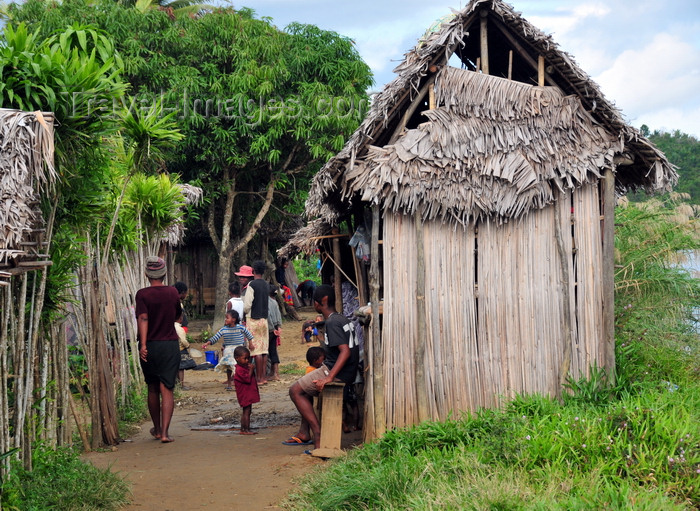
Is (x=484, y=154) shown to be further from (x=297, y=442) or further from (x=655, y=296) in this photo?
(x=655, y=296)

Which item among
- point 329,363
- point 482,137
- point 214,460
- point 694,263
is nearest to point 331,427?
point 329,363

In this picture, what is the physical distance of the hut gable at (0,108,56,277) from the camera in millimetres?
4602

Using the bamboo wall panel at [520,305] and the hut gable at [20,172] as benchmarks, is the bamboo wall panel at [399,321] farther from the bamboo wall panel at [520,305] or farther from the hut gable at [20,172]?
the hut gable at [20,172]

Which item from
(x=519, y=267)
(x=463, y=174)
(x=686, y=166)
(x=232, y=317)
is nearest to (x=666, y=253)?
(x=519, y=267)

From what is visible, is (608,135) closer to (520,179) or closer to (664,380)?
(520,179)

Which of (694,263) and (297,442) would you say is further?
(694,263)

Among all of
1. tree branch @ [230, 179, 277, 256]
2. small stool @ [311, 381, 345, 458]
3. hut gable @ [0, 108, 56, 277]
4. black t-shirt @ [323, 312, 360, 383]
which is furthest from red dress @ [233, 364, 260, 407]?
tree branch @ [230, 179, 277, 256]

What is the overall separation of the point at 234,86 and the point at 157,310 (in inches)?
356

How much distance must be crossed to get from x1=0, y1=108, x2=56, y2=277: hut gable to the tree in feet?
33.4

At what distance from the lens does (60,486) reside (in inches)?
206

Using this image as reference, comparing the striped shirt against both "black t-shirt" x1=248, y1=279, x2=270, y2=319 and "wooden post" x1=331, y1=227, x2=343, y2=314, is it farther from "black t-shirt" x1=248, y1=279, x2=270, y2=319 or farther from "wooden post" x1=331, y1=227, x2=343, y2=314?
"wooden post" x1=331, y1=227, x2=343, y2=314

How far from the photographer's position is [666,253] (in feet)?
Answer: 30.2

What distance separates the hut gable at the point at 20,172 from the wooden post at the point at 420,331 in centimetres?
303

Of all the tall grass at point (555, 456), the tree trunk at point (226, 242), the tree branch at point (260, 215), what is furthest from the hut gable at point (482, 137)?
the tree trunk at point (226, 242)
